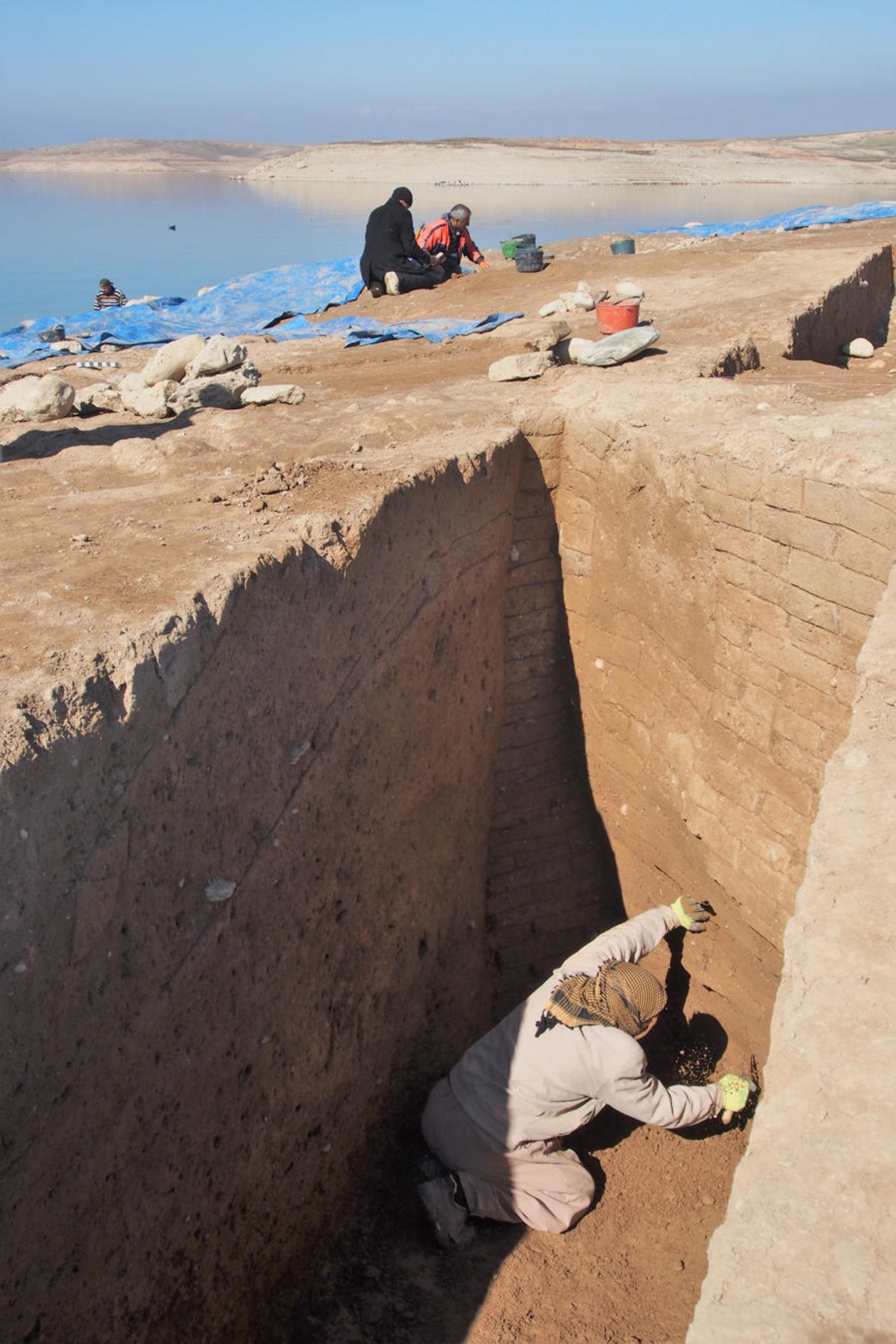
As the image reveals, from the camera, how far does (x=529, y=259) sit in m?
9.20

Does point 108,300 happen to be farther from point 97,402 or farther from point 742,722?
point 742,722

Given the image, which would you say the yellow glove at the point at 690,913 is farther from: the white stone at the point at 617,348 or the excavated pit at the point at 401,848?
the white stone at the point at 617,348

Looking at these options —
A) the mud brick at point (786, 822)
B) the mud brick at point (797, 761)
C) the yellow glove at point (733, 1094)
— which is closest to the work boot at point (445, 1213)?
the yellow glove at point (733, 1094)

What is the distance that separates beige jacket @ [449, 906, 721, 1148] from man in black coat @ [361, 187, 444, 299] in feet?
23.2

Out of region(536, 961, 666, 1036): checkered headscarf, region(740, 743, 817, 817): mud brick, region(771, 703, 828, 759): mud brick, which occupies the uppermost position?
region(771, 703, 828, 759): mud brick

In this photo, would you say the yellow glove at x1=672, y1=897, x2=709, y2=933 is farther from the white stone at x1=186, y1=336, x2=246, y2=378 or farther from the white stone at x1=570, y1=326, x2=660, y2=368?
the white stone at x1=186, y1=336, x2=246, y2=378

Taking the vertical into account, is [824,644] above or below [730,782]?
above

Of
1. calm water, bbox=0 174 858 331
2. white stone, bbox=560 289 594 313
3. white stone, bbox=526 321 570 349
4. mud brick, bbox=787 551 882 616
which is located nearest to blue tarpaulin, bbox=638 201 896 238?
white stone, bbox=560 289 594 313

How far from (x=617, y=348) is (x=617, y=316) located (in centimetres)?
96

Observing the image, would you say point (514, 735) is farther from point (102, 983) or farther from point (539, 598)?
point (102, 983)

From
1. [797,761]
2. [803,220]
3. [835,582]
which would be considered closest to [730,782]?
[797,761]

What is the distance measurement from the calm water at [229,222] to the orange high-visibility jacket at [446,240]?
4.64 metres

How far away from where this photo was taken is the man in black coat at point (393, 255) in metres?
9.02

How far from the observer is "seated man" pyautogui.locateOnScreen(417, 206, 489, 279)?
32.0 ft
